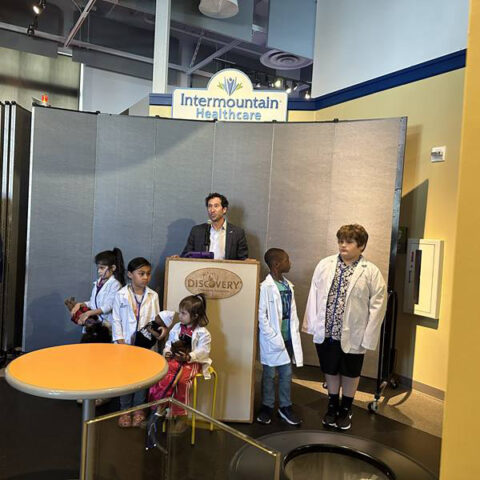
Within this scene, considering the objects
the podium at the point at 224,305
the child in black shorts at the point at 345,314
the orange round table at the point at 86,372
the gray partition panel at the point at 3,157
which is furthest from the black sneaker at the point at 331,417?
the gray partition panel at the point at 3,157

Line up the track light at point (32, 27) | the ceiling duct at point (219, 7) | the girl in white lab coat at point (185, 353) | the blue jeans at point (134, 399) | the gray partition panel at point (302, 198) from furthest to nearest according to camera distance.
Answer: the track light at point (32, 27) → the ceiling duct at point (219, 7) → the gray partition panel at point (302, 198) → the blue jeans at point (134, 399) → the girl in white lab coat at point (185, 353)

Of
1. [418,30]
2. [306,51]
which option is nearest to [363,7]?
[418,30]

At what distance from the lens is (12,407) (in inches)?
126

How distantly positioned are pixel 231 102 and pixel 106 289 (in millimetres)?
2408

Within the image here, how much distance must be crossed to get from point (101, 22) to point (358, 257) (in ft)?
21.4

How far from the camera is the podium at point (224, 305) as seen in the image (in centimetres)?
300

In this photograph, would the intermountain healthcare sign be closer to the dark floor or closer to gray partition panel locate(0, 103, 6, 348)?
gray partition panel locate(0, 103, 6, 348)

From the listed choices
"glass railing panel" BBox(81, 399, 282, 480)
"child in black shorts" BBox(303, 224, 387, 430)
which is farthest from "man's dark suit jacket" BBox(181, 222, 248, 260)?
"glass railing panel" BBox(81, 399, 282, 480)

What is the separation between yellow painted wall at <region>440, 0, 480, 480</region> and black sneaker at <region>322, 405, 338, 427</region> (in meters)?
2.39

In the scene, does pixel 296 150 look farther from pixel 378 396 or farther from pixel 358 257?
pixel 378 396

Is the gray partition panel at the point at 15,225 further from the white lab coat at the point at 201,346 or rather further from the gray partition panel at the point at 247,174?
the white lab coat at the point at 201,346

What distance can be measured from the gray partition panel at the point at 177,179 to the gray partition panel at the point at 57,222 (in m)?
0.66

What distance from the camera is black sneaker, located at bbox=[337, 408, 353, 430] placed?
10.3 feet

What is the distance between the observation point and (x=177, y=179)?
4.46 metres
